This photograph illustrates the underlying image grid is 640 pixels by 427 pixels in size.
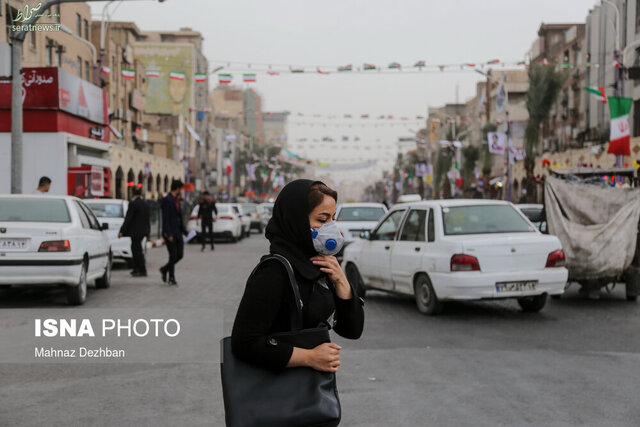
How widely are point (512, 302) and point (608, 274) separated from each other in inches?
57.0

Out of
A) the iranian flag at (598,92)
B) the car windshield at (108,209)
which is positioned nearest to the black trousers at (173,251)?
the car windshield at (108,209)

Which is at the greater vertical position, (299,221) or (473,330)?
(299,221)

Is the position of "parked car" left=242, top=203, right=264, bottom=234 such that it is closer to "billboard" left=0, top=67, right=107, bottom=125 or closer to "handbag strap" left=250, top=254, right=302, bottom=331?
"billboard" left=0, top=67, right=107, bottom=125

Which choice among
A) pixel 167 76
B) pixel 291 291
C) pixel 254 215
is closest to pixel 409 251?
pixel 291 291

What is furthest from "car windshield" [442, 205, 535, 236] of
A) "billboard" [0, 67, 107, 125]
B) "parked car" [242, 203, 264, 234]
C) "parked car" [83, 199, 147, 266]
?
"parked car" [242, 203, 264, 234]

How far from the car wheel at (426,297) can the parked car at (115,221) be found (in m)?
Result: 9.12

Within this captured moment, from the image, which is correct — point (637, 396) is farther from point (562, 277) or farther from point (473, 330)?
point (562, 277)

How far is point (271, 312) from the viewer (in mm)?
2750

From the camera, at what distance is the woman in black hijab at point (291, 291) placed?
8.83 ft

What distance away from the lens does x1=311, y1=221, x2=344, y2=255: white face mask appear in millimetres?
2805

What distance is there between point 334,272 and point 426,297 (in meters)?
8.06

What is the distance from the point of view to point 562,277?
10516mm

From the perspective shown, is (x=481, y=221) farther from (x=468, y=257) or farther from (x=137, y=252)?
(x=137, y=252)

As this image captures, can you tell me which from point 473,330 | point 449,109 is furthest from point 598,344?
point 449,109
